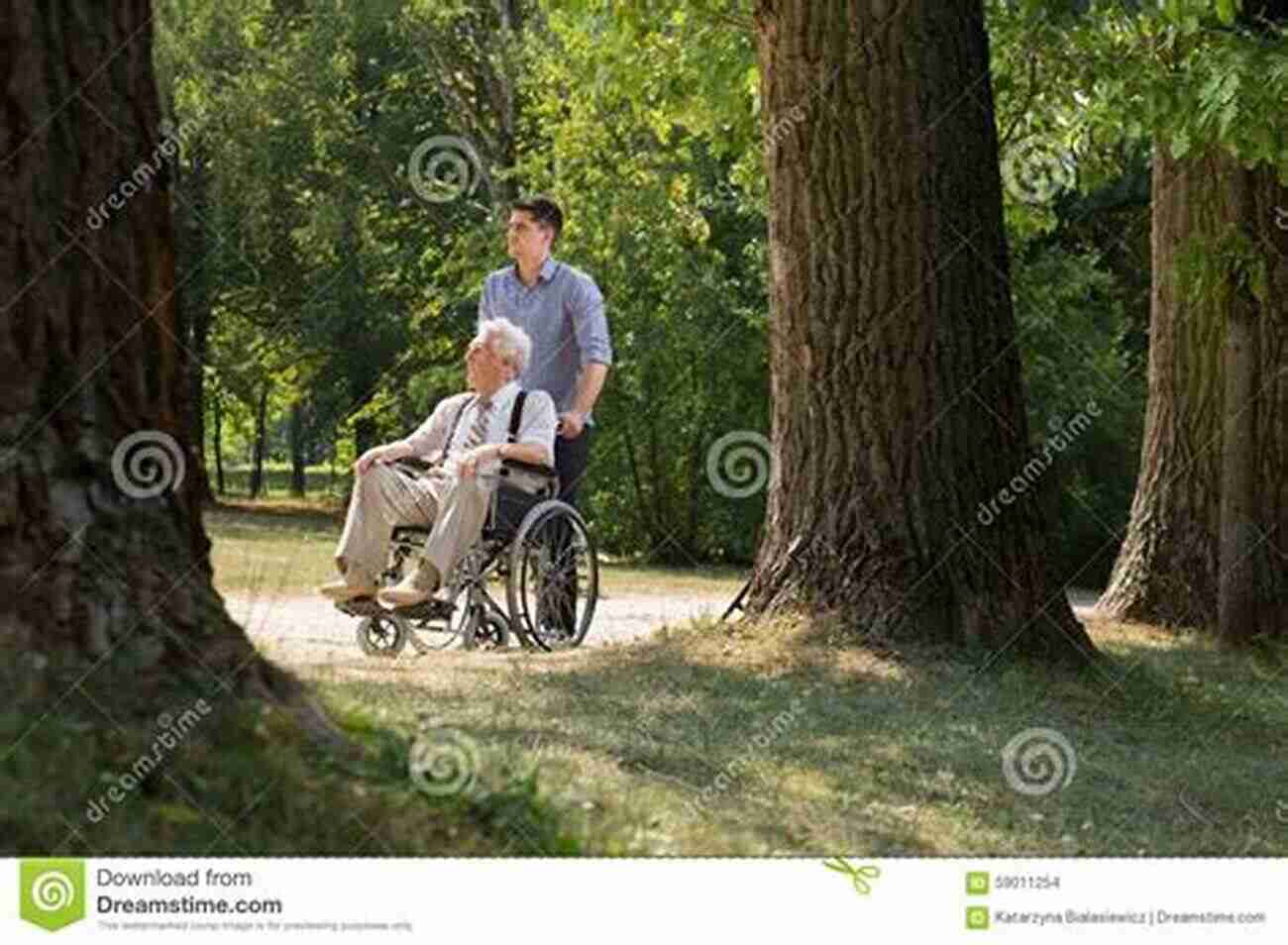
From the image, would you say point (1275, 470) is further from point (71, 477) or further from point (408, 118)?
point (408, 118)

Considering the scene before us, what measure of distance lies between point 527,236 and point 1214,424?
4947 millimetres

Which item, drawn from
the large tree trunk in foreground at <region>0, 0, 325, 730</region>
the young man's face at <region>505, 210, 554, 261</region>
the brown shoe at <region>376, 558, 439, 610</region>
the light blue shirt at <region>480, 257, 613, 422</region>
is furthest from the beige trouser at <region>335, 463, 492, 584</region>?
the large tree trunk in foreground at <region>0, 0, 325, 730</region>

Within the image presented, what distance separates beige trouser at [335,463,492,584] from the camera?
10.4 meters

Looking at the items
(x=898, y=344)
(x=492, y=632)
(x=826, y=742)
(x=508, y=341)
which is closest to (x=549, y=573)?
(x=492, y=632)

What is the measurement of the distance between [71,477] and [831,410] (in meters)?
4.77

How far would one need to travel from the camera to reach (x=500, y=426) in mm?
10586

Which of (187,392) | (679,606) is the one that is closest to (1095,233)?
(679,606)

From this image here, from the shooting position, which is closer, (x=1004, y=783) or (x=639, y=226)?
(x=1004, y=783)

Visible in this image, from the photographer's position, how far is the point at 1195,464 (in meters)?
14.3

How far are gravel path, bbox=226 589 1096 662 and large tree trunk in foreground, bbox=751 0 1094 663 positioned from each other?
113 cm

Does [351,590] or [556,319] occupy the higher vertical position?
[556,319]

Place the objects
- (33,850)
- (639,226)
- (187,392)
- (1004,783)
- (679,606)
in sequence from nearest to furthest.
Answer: (33,850) < (187,392) < (1004,783) < (679,606) < (639,226)
